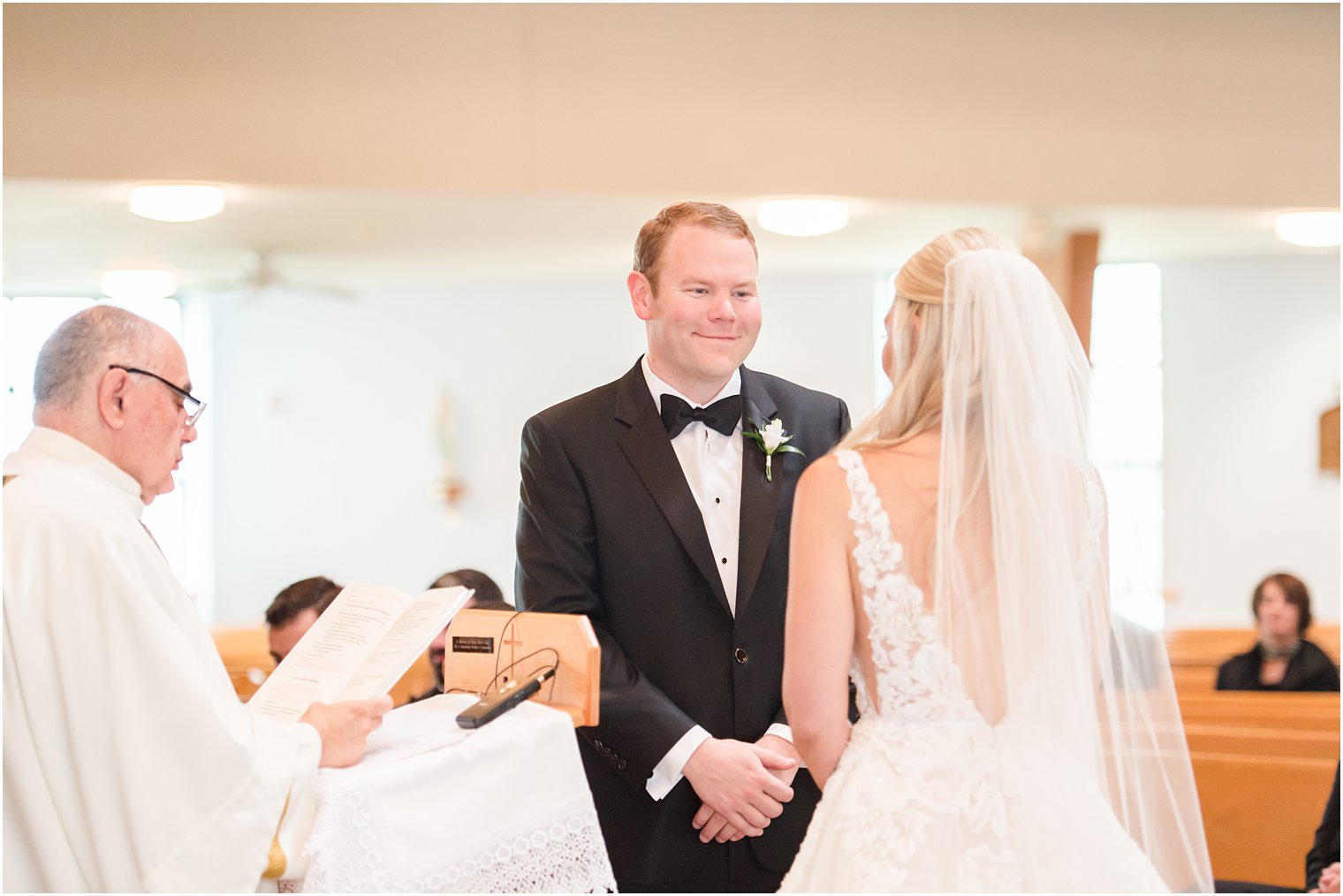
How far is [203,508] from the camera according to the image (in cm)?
1244

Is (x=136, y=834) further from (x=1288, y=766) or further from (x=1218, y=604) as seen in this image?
(x=1218, y=604)

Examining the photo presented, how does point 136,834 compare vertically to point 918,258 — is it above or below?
below

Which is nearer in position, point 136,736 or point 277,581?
point 136,736

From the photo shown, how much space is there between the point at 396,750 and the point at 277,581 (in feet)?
35.1

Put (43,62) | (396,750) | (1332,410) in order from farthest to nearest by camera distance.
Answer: (1332,410) → (43,62) → (396,750)

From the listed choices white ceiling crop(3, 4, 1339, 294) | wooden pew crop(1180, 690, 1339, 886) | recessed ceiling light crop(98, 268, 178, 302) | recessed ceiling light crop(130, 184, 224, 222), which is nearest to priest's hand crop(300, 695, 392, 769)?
wooden pew crop(1180, 690, 1339, 886)

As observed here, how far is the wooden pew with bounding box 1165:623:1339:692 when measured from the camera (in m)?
8.94

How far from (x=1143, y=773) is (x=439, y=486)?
10161 mm

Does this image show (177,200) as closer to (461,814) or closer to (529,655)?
(529,655)

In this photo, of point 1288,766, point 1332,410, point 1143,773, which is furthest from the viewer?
point 1332,410

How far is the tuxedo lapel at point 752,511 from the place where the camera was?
256cm

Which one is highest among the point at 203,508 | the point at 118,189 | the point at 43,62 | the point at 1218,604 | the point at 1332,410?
the point at 43,62

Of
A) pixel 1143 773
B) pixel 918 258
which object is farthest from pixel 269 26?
pixel 1143 773

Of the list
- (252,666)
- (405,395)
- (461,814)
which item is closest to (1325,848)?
(461,814)
